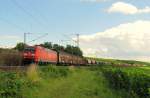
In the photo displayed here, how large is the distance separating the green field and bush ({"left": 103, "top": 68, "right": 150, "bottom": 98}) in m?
0.75

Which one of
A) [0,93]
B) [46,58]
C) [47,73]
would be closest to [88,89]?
[47,73]

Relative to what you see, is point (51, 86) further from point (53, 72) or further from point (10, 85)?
point (53, 72)

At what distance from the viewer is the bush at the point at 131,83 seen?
3497cm

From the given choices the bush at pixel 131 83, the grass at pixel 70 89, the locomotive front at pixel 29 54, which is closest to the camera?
the grass at pixel 70 89

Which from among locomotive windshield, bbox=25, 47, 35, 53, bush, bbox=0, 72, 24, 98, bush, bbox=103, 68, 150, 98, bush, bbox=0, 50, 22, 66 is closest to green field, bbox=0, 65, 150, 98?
bush, bbox=0, 72, 24, 98

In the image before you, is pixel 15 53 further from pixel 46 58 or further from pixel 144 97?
pixel 144 97

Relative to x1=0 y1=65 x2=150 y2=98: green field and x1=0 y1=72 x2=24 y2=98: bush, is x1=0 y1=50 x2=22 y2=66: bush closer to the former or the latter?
x1=0 y1=65 x2=150 y2=98: green field

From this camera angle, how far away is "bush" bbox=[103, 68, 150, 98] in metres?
35.0

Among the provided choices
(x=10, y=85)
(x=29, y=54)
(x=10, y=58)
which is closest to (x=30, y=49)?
(x=29, y=54)

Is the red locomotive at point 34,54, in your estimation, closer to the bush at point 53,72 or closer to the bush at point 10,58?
the bush at point 10,58

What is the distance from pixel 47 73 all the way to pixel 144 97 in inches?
420

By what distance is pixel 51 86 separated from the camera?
33.3 meters

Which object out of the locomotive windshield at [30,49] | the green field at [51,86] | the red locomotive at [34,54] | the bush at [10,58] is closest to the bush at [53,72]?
the green field at [51,86]

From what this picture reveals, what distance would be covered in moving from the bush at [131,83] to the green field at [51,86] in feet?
2.48
